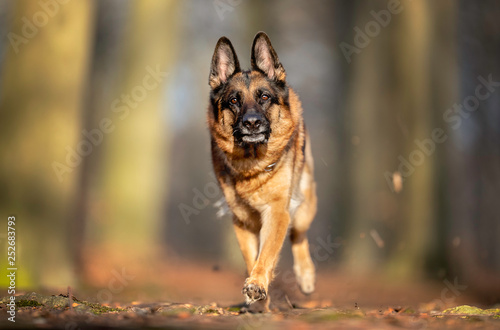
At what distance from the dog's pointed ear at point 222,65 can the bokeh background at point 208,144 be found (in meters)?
1.58

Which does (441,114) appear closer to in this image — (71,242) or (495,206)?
(71,242)

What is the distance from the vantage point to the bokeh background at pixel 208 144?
6.53 m

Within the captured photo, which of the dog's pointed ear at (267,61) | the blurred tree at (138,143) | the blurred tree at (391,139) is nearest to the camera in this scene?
the dog's pointed ear at (267,61)

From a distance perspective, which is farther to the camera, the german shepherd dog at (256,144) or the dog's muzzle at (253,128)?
the german shepherd dog at (256,144)

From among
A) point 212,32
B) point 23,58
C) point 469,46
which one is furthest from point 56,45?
point 469,46

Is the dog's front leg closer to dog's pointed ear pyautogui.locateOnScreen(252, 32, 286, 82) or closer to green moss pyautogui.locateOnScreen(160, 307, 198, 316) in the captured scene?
green moss pyautogui.locateOnScreen(160, 307, 198, 316)

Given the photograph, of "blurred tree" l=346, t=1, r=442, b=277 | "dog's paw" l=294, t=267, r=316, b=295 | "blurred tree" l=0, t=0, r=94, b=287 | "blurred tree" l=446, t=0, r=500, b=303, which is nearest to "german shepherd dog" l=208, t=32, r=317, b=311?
"dog's paw" l=294, t=267, r=316, b=295

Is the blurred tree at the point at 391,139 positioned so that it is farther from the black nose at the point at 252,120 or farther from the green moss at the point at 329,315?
the green moss at the point at 329,315

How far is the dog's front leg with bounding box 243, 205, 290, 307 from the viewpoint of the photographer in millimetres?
4516

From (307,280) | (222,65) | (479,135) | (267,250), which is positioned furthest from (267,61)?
(479,135)

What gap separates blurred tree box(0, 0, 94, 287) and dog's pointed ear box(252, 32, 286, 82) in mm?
2818

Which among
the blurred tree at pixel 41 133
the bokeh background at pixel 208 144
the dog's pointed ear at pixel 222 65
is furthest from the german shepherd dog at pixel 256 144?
the blurred tree at pixel 41 133

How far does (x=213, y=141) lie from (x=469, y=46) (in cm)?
1213

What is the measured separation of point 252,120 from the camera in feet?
16.5
